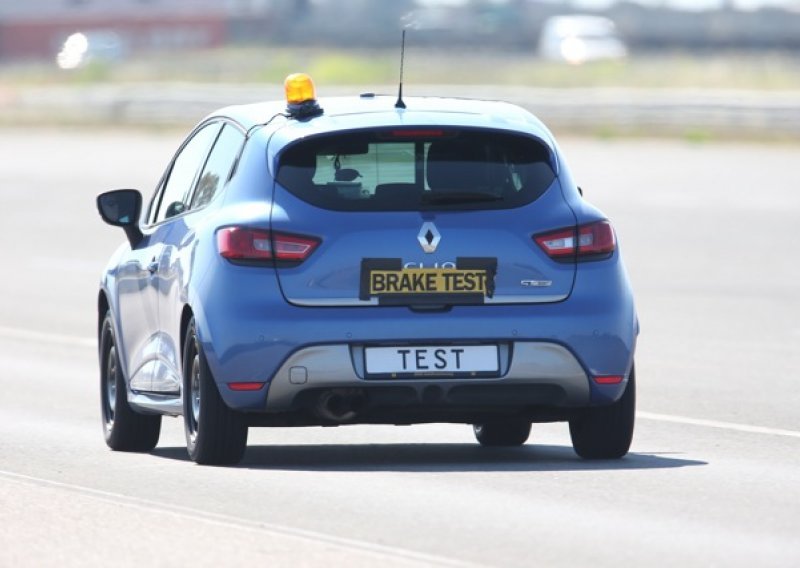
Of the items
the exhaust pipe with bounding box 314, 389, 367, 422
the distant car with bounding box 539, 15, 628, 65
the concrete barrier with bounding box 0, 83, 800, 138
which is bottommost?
the distant car with bounding box 539, 15, 628, 65

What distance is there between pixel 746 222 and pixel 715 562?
22.2m

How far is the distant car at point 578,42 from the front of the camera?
297 ft

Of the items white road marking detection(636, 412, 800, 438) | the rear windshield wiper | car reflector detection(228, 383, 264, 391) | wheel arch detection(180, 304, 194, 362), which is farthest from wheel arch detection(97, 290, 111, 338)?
white road marking detection(636, 412, 800, 438)

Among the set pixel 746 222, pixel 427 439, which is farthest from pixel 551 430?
pixel 746 222

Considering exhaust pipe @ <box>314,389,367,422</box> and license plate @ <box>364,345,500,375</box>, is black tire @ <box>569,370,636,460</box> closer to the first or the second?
license plate @ <box>364,345,500,375</box>

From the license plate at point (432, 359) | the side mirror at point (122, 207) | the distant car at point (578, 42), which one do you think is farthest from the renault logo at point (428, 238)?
the distant car at point (578, 42)

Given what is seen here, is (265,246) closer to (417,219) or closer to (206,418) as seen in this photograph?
(417,219)

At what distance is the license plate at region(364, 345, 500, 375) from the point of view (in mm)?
9055

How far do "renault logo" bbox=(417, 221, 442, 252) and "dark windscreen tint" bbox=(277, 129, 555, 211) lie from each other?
140mm

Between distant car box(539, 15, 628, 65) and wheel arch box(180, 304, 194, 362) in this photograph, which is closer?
wheel arch box(180, 304, 194, 362)

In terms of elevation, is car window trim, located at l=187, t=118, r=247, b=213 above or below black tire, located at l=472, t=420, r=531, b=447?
above

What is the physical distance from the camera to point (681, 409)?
13.1 m

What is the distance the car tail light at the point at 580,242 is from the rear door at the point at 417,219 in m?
0.03

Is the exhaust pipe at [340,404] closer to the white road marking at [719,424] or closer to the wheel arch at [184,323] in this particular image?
the wheel arch at [184,323]
